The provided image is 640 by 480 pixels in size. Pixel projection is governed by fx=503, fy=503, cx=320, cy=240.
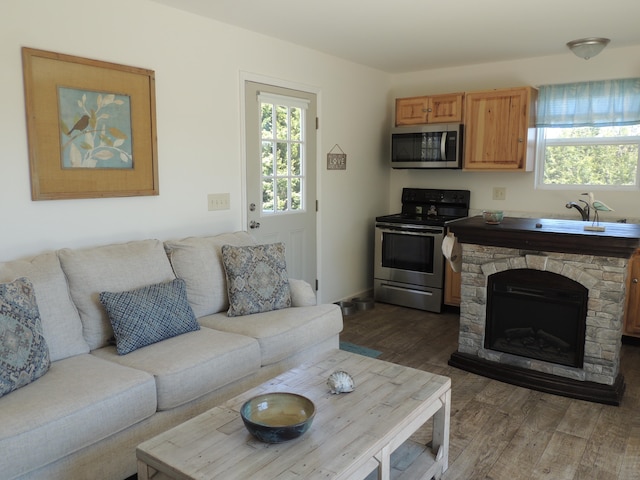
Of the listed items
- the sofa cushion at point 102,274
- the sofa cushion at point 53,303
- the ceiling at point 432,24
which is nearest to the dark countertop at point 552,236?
the ceiling at point 432,24

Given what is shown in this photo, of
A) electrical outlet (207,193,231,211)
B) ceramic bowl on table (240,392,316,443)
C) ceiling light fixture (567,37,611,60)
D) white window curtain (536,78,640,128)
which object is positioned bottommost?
ceramic bowl on table (240,392,316,443)

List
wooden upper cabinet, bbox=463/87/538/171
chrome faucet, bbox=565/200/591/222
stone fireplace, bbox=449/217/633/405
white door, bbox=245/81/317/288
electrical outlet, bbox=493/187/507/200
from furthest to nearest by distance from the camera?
electrical outlet, bbox=493/187/507/200, wooden upper cabinet, bbox=463/87/538/171, chrome faucet, bbox=565/200/591/222, white door, bbox=245/81/317/288, stone fireplace, bbox=449/217/633/405

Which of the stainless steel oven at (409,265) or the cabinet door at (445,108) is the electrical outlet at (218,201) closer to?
the stainless steel oven at (409,265)

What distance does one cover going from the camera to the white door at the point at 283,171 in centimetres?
396

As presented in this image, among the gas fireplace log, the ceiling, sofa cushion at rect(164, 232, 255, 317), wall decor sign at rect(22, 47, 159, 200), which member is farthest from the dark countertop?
wall decor sign at rect(22, 47, 159, 200)

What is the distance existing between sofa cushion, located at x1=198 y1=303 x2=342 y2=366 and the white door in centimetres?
109

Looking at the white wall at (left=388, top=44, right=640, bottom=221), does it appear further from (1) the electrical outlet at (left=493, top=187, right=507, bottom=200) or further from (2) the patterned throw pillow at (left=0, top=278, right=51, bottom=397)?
(2) the patterned throw pillow at (left=0, top=278, right=51, bottom=397)

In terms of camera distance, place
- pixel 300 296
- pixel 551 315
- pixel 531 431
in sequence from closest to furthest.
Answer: pixel 531 431 < pixel 551 315 < pixel 300 296

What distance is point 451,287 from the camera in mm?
4840

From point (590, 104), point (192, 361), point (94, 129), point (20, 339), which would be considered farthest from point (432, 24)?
point (20, 339)

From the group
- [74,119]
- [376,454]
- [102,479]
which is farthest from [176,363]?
[74,119]

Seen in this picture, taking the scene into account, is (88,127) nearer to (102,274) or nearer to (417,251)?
(102,274)

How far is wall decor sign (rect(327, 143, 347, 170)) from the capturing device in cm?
473

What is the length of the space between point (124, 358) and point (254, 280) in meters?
0.96
